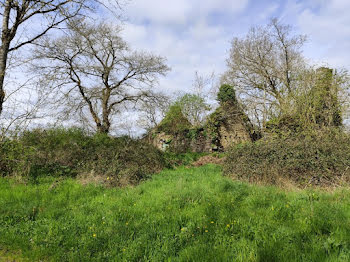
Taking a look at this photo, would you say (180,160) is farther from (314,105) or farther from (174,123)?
(314,105)

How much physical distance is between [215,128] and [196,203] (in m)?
12.5

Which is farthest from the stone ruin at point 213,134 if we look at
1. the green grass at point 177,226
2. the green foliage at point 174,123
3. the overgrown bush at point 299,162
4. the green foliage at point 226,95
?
the green grass at point 177,226

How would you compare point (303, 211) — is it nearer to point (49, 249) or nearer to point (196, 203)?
point (196, 203)

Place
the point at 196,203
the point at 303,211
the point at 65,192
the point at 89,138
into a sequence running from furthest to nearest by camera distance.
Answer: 1. the point at 89,138
2. the point at 65,192
3. the point at 196,203
4. the point at 303,211

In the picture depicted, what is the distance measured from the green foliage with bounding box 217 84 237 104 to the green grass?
13.5 m

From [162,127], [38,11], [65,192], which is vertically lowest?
[65,192]

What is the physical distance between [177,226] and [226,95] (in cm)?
1604

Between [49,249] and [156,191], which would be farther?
[156,191]

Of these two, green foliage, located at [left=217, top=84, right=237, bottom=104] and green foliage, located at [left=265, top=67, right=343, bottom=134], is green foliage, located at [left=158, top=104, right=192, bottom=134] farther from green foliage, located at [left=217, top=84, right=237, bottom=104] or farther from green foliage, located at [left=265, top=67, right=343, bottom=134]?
green foliage, located at [left=265, top=67, right=343, bottom=134]

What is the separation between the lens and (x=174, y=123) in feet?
55.9

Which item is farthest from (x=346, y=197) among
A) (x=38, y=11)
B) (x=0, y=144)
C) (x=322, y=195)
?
(x=0, y=144)

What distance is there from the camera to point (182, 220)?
364 centimetres

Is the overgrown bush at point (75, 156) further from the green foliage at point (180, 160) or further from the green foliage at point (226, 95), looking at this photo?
the green foliage at point (226, 95)

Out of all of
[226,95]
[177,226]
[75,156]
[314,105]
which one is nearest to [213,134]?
[226,95]
